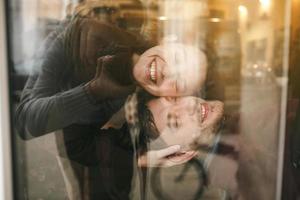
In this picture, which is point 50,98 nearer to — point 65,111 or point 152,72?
point 65,111

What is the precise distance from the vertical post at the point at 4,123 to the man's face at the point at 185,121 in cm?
37

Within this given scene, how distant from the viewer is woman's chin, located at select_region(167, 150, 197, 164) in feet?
3.19

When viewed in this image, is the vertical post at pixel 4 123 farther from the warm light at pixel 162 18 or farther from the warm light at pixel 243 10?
the warm light at pixel 243 10

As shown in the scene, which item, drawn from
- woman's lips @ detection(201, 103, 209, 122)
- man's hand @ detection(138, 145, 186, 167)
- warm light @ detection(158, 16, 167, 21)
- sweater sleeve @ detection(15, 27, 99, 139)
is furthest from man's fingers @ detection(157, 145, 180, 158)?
warm light @ detection(158, 16, 167, 21)

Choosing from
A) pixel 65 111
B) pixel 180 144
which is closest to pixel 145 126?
pixel 180 144

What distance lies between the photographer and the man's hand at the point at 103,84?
36.4 inches

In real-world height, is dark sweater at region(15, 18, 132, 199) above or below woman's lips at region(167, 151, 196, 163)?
above

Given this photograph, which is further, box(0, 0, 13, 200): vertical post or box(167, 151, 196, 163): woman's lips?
box(167, 151, 196, 163): woman's lips

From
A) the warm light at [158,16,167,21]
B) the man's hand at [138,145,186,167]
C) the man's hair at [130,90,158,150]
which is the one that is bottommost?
the man's hand at [138,145,186,167]

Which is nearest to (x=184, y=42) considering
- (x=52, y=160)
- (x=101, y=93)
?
(x=101, y=93)

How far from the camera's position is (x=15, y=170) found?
0.93 metres

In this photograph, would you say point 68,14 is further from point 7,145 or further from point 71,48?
point 7,145

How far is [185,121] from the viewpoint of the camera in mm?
959

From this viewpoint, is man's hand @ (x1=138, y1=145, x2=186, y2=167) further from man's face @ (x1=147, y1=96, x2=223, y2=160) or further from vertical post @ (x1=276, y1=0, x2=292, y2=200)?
vertical post @ (x1=276, y1=0, x2=292, y2=200)
